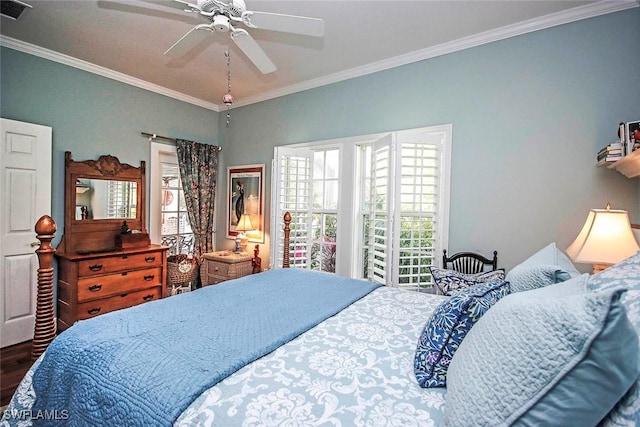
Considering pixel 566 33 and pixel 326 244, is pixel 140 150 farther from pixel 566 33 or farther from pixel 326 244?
pixel 566 33

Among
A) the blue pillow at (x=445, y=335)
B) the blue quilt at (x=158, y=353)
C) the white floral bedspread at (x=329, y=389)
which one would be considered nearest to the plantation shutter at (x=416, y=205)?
the blue quilt at (x=158, y=353)

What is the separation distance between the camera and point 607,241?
5.84 ft

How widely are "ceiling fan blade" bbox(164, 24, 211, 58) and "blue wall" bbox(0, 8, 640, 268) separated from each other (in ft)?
5.86

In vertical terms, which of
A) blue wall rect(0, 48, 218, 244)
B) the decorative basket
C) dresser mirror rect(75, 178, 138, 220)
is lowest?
the decorative basket

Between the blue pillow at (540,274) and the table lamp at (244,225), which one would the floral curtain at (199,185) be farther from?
the blue pillow at (540,274)

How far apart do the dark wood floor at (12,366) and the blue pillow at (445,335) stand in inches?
101

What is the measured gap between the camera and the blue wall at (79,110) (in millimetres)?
2855

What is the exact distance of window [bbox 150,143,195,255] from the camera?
391cm

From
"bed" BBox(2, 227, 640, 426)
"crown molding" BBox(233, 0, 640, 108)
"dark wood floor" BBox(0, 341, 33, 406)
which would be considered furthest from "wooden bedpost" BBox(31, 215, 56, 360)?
"crown molding" BBox(233, 0, 640, 108)

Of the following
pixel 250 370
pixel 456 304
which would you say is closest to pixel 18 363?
pixel 250 370

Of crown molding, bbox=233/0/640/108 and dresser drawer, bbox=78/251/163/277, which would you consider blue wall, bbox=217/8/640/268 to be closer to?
crown molding, bbox=233/0/640/108

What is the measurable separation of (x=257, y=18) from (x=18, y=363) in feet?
10.5

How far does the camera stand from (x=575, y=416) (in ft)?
1.92

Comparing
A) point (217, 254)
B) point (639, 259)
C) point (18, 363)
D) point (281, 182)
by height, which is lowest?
point (18, 363)
